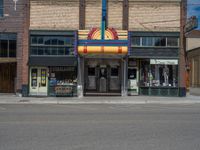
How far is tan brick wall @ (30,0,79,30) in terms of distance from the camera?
26.0 metres

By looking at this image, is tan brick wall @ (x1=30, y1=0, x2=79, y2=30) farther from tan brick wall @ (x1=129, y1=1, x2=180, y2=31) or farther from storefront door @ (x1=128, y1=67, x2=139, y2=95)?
storefront door @ (x1=128, y1=67, x2=139, y2=95)

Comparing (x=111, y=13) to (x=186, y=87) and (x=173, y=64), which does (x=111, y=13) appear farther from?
(x=186, y=87)

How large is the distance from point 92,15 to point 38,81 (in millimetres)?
6298

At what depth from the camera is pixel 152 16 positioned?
2614 centimetres

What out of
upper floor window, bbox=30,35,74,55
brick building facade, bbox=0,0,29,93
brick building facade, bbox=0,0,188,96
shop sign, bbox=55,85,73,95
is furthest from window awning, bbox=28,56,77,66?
shop sign, bbox=55,85,73,95

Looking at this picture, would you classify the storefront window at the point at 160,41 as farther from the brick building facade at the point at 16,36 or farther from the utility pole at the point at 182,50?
the brick building facade at the point at 16,36

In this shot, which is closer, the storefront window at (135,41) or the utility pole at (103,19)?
the utility pole at (103,19)

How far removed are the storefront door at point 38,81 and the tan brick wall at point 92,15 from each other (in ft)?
15.3

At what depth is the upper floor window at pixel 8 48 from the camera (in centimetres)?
2642

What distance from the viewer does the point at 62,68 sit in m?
26.3

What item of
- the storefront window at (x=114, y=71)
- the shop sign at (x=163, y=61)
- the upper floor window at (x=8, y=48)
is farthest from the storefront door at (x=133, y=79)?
the upper floor window at (x=8, y=48)
